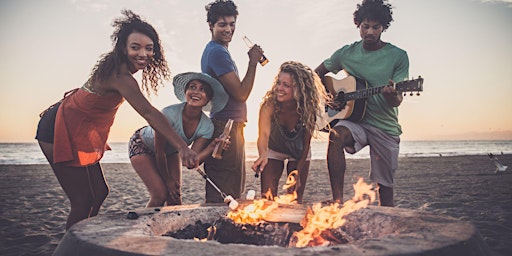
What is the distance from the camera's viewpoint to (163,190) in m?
3.86

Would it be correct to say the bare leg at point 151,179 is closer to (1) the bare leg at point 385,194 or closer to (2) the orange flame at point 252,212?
(2) the orange flame at point 252,212

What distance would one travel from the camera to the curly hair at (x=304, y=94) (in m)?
4.26

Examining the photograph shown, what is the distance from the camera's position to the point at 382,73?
15.4 feet

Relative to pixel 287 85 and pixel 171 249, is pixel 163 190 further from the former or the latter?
pixel 171 249

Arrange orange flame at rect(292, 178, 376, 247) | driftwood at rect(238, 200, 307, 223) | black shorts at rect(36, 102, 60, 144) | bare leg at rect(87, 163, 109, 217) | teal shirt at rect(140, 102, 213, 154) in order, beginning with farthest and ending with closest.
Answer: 1. teal shirt at rect(140, 102, 213, 154)
2. bare leg at rect(87, 163, 109, 217)
3. black shorts at rect(36, 102, 60, 144)
4. driftwood at rect(238, 200, 307, 223)
5. orange flame at rect(292, 178, 376, 247)

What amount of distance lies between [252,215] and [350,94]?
2505 mm

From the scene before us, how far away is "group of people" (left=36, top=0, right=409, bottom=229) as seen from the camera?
3309mm

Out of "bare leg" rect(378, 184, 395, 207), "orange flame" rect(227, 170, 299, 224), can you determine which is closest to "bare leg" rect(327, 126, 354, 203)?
"bare leg" rect(378, 184, 395, 207)

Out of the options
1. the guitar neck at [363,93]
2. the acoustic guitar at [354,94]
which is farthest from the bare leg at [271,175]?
the guitar neck at [363,93]

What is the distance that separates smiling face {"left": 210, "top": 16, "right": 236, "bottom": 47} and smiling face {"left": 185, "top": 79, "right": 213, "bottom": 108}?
0.57 m

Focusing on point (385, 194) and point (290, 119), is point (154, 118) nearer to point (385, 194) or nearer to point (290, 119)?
point (290, 119)

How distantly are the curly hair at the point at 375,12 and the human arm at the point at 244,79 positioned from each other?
1539mm

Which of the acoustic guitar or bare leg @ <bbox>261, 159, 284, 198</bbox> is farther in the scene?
the acoustic guitar

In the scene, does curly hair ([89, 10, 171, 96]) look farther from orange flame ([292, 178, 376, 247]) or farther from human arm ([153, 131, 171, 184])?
orange flame ([292, 178, 376, 247])
